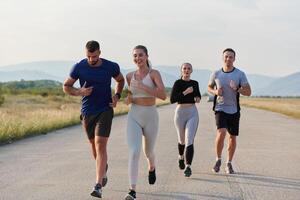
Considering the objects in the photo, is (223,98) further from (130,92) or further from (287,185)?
(130,92)

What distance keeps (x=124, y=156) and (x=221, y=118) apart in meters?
3.20

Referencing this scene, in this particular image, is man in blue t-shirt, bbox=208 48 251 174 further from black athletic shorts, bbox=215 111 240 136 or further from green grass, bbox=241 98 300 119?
green grass, bbox=241 98 300 119

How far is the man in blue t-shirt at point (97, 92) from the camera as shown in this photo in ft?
23.2

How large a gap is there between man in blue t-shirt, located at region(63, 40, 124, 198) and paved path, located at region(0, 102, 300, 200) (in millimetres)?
685

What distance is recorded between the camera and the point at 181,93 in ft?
29.0

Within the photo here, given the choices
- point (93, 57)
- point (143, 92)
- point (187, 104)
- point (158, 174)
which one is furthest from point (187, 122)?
point (93, 57)

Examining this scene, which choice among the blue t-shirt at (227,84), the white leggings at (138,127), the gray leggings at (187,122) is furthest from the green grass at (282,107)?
the white leggings at (138,127)

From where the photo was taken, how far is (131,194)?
6676mm

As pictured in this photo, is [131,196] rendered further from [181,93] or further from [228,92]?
[228,92]

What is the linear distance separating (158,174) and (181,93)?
1.38m

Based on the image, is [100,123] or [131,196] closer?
[131,196]

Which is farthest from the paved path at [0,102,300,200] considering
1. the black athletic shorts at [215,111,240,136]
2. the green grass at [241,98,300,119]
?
the green grass at [241,98,300,119]

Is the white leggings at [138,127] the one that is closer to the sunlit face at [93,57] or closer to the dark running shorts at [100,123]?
the dark running shorts at [100,123]

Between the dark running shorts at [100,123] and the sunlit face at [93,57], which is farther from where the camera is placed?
the dark running shorts at [100,123]
